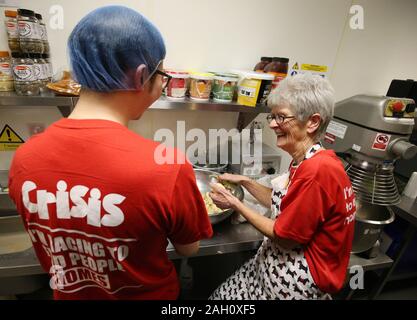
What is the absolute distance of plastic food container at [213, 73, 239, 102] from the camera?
1.19 m

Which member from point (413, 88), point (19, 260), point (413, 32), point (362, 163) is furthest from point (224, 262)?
point (413, 32)

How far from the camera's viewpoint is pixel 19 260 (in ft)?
2.91

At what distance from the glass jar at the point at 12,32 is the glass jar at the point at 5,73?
4cm

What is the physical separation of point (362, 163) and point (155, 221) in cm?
103

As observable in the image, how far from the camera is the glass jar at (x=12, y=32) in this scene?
0.95 meters

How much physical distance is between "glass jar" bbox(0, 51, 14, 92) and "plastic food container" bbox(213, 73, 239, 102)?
0.85 meters

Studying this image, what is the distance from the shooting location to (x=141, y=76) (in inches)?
21.6

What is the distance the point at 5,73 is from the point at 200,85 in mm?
786

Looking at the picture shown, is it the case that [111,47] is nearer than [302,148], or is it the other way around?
[111,47]

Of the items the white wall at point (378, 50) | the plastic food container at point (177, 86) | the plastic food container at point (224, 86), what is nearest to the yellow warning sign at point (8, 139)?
the plastic food container at point (177, 86)

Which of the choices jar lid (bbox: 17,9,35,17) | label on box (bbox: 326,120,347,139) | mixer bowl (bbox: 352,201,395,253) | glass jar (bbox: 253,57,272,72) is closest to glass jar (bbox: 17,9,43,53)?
jar lid (bbox: 17,9,35,17)

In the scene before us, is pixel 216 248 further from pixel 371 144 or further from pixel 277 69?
pixel 277 69

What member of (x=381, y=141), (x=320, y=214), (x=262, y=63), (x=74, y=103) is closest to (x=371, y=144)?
(x=381, y=141)

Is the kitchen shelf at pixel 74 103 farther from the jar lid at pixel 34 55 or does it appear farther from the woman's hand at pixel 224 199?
the woman's hand at pixel 224 199
